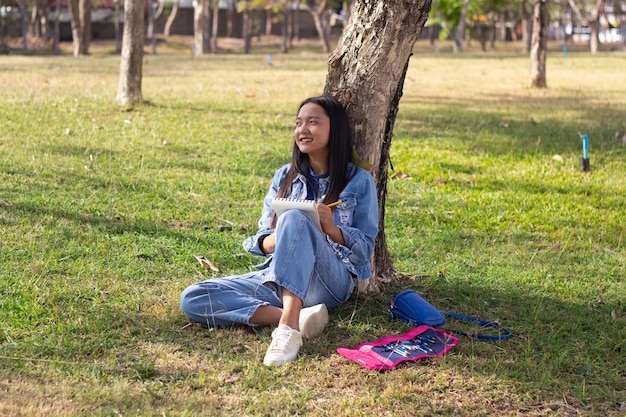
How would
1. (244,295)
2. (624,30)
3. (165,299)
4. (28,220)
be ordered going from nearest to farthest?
(244,295) → (165,299) → (28,220) → (624,30)

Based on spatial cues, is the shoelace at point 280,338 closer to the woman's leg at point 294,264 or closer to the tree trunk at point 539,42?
the woman's leg at point 294,264

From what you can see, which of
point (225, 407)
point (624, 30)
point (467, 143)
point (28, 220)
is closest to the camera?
point (225, 407)

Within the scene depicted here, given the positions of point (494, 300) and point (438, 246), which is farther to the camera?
point (438, 246)

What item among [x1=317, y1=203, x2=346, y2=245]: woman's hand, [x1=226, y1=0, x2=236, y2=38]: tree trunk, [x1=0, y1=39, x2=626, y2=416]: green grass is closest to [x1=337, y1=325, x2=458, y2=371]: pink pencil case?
[x1=0, y1=39, x2=626, y2=416]: green grass

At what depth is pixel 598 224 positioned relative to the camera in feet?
20.8

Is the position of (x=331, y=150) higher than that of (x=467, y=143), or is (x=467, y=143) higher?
(x=331, y=150)

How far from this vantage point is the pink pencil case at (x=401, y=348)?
3.75m

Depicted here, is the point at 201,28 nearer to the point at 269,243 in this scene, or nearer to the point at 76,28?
the point at 76,28

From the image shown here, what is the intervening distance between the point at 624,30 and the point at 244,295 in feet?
205

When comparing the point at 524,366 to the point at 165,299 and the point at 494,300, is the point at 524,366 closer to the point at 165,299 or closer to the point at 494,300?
the point at 494,300

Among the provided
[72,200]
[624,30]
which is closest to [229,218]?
[72,200]

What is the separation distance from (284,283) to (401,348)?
61 centimetres

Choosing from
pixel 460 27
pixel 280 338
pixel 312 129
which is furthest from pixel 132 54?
pixel 460 27

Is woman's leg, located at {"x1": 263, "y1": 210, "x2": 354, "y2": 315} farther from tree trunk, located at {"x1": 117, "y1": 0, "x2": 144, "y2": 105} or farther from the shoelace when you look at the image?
tree trunk, located at {"x1": 117, "y1": 0, "x2": 144, "y2": 105}
